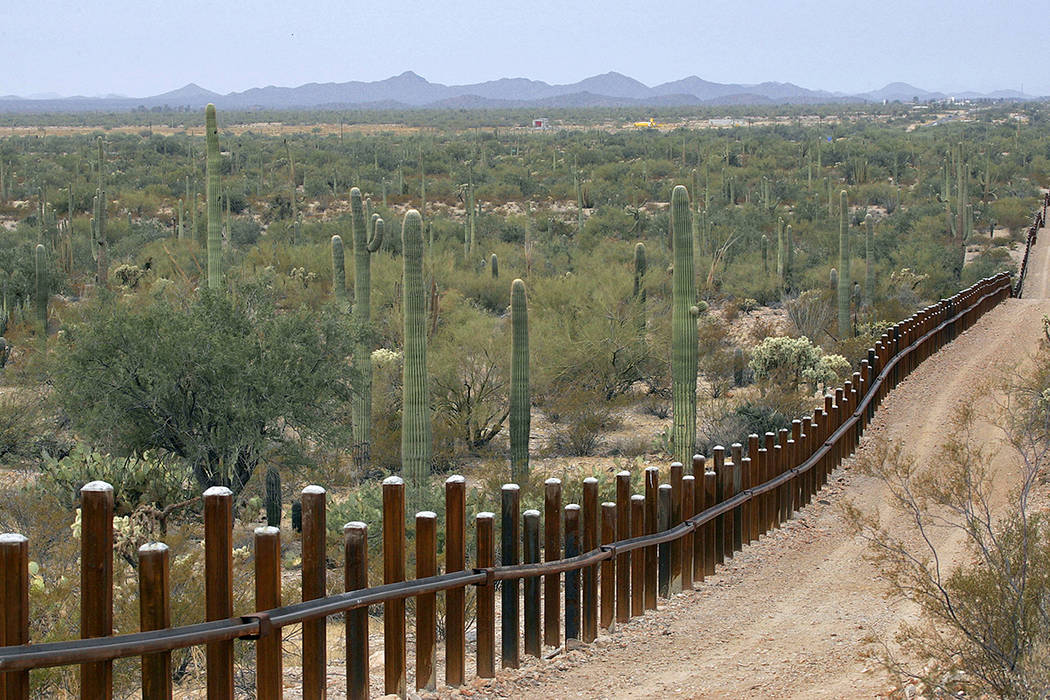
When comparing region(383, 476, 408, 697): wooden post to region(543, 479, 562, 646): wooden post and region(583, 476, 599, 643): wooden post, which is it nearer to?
region(543, 479, 562, 646): wooden post

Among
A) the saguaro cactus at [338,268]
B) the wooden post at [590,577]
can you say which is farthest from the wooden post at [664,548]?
the saguaro cactus at [338,268]

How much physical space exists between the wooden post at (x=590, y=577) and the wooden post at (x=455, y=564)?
1.25m

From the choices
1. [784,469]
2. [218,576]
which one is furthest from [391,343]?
[218,576]

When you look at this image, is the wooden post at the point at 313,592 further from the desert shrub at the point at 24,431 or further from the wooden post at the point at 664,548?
the desert shrub at the point at 24,431

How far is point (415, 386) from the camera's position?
41.2 feet

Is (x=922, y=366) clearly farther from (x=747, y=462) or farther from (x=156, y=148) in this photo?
(x=156, y=148)

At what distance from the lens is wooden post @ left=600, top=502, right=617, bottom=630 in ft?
23.2

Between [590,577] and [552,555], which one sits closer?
[552,555]

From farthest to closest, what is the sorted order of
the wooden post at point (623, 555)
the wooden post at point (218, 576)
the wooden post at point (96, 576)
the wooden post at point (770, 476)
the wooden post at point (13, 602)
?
the wooden post at point (770, 476)
the wooden post at point (623, 555)
the wooden post at point (218, 576)
the wooden post at point (96, 576)
the wooden post at point (13, 602)

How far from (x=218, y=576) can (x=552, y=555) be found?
2.57 m

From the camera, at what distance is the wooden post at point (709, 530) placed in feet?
28.5

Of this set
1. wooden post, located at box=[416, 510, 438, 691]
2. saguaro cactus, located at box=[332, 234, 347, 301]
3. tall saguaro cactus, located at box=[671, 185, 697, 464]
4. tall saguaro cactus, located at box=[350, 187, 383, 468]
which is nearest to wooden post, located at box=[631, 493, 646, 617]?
wooden post, located at box=[416, 510, 438, 691]

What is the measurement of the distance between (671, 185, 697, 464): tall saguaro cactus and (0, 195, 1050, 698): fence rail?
2.61 meters

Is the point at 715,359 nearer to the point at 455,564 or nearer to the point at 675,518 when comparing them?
the point at 675,518
